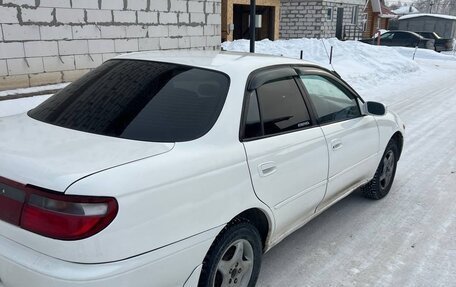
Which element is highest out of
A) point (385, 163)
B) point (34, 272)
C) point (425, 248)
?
point (34, 272)

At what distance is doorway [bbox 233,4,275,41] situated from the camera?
83.6ft

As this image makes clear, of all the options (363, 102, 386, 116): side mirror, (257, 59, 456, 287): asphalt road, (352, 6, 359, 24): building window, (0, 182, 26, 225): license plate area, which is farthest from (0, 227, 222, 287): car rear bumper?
(352, 6, 359, 24): building window

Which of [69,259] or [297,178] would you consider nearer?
[69,259]

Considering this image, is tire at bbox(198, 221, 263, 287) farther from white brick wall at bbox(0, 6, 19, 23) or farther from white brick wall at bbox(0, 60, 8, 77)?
white brick wall at bbox(0, 6, 19, 23)

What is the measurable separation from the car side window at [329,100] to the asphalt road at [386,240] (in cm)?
104

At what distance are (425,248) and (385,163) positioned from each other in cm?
117

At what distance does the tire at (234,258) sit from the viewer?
7.91 ft

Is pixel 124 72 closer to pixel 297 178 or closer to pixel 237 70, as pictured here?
pixel 237 70

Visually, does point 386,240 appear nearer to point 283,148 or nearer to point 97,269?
point 283,148

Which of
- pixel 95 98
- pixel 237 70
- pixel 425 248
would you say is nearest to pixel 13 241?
pixel 95 98

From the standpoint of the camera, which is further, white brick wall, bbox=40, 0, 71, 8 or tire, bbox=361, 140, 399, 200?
white brick wall, bbox=40, 0, 71, 8

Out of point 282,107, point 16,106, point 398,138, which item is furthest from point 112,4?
point 282,107

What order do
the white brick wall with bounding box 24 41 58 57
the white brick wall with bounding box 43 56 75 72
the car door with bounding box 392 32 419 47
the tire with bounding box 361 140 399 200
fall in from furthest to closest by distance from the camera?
the car door with bounding box 392 32 419 47, the white brick wall with bounding box 43 56 75 72, the white brick wall with bounding box 24 41 58 57, the tire with bounding box 361 140 399 200

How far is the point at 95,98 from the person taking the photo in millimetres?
2812
